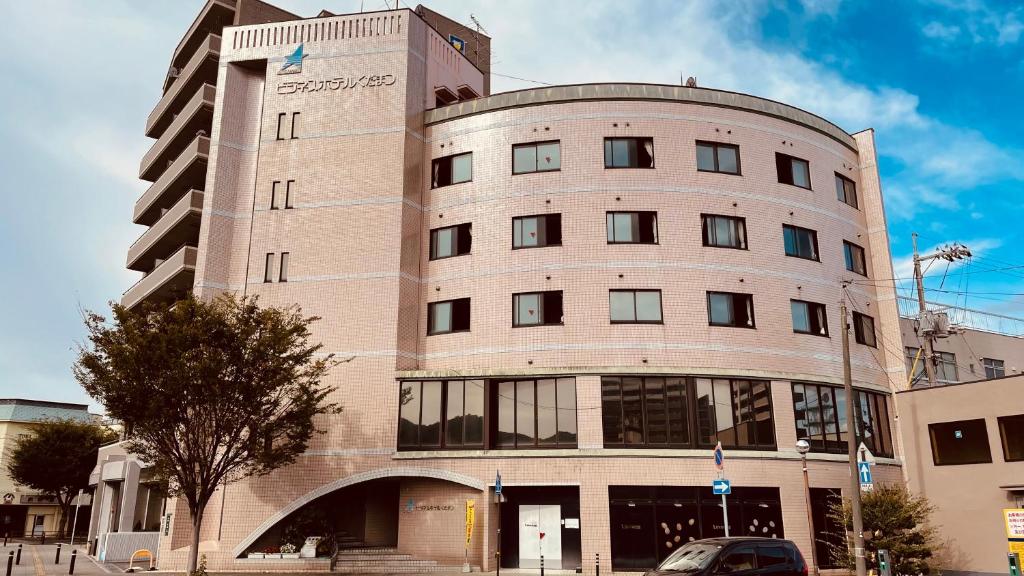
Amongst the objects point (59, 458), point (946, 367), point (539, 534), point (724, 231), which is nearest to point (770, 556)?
point (539, 534)

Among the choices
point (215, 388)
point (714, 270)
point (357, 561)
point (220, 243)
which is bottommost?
point (357, 561)

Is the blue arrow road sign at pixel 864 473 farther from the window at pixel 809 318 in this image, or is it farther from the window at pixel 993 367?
the window at pixel 993 367

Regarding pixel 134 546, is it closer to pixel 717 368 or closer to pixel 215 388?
pixel 215 388

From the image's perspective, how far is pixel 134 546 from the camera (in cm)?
3400

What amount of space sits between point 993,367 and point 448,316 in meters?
31.8

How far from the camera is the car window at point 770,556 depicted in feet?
56.1

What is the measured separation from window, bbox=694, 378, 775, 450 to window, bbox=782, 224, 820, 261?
257 inches

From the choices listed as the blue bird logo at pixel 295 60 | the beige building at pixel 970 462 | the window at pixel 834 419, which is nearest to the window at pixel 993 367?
the beige building at pixel 970 462

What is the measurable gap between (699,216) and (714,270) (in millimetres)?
2423

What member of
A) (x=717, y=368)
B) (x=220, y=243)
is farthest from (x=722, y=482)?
(x=220, y=243)

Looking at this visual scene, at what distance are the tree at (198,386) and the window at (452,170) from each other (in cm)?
1050

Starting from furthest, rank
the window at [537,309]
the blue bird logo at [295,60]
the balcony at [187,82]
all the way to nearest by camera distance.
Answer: the balcony at [187,82] < the blue bird logo at [295,60] < the window at [537,309]

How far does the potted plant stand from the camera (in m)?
28.2

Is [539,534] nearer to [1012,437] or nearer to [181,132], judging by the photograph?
[1012,437]
